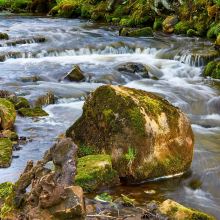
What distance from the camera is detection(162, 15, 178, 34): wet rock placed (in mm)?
25578

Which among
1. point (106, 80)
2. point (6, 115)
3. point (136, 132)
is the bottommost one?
point (106, 80)

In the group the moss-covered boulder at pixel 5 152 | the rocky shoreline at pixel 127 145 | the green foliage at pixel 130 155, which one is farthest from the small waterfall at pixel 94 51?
the green foliage at pixel 130 155

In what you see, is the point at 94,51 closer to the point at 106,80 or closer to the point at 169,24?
the point at 106,80

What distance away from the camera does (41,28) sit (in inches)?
1057

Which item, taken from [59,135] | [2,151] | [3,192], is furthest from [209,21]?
[3,192]

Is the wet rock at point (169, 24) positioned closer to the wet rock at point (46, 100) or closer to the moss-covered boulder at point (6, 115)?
the wet rock at point (46, 100)

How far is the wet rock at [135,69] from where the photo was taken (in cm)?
1759

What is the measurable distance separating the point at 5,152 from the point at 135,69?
9033 millimetres

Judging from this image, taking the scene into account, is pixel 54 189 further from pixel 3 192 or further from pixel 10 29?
pixel 10 29

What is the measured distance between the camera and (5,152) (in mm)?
9406

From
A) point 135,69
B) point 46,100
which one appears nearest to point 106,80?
point 135,69

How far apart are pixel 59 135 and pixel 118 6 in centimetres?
2184

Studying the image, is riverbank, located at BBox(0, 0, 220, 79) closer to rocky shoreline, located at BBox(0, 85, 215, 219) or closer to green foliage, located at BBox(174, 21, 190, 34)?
green foliage, located at BBox(174, 21, 190, 34)

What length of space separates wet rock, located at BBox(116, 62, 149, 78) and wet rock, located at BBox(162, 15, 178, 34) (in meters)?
8.20
